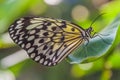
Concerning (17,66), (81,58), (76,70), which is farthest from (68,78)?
(81,58)

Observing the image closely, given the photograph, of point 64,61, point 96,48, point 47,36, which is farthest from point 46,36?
point 64,61

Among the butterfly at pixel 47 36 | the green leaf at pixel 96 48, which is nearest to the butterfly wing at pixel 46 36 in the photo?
the butterfly at pixel 47 36

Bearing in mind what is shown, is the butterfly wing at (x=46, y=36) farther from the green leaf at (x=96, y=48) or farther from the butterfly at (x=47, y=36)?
the green leaf at (x=96, y=48)

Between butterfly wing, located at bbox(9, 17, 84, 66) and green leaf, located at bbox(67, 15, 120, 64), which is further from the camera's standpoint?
butterfly wing, located at bbox(9, 17, 84, 66)

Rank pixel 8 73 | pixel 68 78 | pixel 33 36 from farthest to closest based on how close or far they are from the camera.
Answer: pixel 68 78, pixel 8 73, pixel 33 36

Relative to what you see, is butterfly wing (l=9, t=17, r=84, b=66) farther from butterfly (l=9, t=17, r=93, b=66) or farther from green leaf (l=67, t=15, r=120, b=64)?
green leaf (l=67, t=15, r=120, b=64)

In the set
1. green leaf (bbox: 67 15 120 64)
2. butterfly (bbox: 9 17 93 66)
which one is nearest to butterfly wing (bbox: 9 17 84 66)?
butterfly (bbox: 9 17 93 66)

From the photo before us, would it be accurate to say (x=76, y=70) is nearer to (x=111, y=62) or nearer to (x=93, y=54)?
(x=111, y=62)

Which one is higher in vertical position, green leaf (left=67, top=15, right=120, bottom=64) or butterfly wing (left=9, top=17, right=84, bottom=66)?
butterfly wing (left=9, top=17, right=84, bottom=66)
